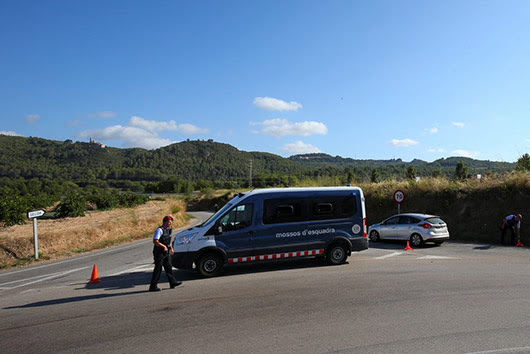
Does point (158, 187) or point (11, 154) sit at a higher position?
point (11, 154)

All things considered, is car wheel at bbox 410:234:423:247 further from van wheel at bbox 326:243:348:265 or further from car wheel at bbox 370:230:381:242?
van wheel at bbox 326:243:348:265

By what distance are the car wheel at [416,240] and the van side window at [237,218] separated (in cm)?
949

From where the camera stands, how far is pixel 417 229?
1673 centimetres

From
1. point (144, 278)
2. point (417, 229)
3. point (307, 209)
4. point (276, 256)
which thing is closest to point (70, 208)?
point (144, 278)

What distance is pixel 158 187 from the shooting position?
132125 mm

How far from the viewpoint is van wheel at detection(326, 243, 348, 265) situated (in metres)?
11.8

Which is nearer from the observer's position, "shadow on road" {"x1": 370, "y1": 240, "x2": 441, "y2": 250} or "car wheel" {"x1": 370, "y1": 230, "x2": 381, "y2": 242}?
"shadow on road" {"x1": 370, "y1": 240, "x2": 441, "y2": 250}

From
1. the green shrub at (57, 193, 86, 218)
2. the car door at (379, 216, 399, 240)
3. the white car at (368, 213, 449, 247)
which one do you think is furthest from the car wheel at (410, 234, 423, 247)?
the green shrub at (57, 193, 86, 218)

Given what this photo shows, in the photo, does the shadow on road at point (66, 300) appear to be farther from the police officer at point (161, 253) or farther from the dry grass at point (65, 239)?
the dry grass at point (65, 239)

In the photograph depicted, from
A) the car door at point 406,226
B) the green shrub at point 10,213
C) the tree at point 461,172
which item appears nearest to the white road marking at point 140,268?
the car door at point 406,226

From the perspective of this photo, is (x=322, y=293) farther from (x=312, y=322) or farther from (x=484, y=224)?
(x=484, y=224)

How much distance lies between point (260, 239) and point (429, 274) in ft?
15.8

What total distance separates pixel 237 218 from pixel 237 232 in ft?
1.37

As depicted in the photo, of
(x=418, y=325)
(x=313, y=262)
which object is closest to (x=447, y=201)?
(x=313, y=262)
